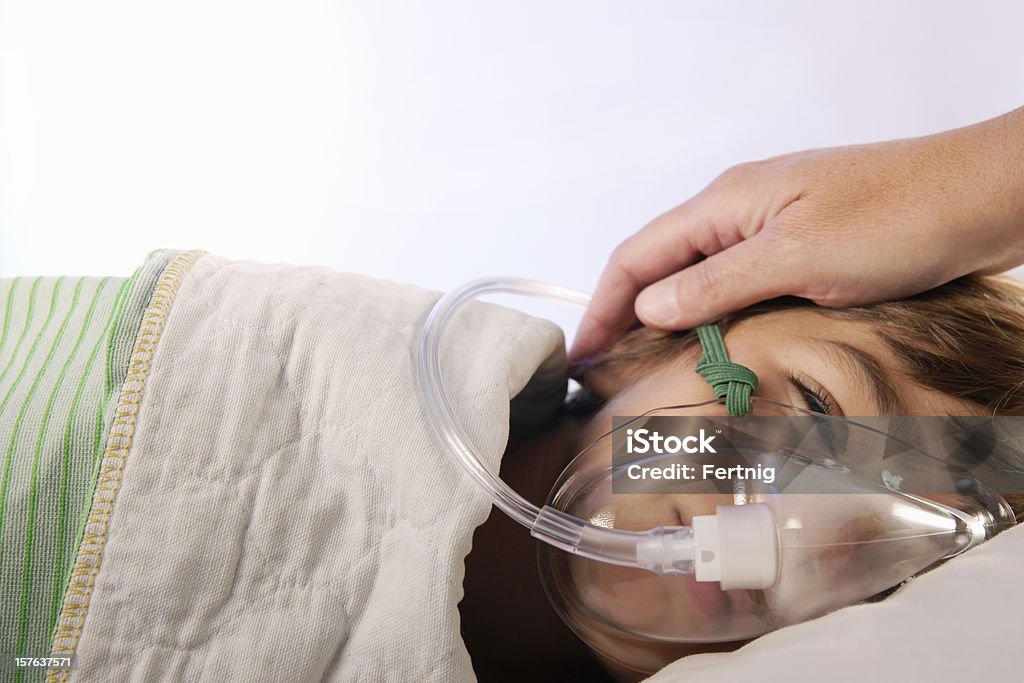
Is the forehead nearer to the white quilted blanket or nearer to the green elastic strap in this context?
the green elastic strap

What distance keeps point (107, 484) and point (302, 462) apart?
0.51 ft

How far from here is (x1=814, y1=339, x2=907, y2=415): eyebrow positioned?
79 centimetres

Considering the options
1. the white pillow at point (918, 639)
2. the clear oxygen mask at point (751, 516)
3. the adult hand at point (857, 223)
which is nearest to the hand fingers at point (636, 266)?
the adult hand at point (857, 223)

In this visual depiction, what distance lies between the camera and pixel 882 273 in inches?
33.6

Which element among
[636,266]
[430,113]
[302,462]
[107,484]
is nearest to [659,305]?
[636,266]

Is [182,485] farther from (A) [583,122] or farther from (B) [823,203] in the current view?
(A) [583,122]

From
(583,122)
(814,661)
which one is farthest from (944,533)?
(583,122)

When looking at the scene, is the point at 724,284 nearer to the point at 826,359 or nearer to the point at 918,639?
the point at 826,359

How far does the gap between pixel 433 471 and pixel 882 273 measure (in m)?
0.49

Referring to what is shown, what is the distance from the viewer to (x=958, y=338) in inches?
33.4

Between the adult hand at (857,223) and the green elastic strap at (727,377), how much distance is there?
0.20 ft

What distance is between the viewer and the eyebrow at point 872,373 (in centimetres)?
79

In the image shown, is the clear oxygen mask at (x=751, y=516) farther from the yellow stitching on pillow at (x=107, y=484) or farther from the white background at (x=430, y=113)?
the white background at (x=430, y=113)

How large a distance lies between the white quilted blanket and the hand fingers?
0.98 ft
